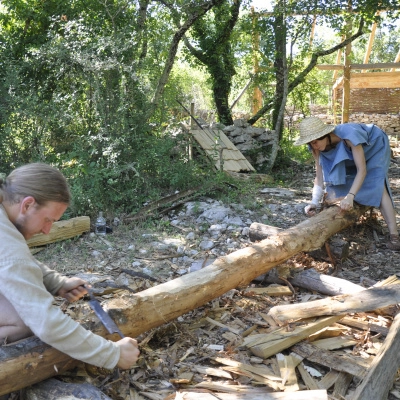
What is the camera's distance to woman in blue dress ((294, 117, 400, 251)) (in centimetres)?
482

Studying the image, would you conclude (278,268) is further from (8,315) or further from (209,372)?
(8,315)

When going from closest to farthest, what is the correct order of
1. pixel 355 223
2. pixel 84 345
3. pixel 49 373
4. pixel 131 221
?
pixel 84 345 → pixel 49 373 → pixel 355 223 → pixel 131 221

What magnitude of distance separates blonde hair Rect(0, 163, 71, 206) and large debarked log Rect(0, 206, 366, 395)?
0.72 metres

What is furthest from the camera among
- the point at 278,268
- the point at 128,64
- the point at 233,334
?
the point at 128,64

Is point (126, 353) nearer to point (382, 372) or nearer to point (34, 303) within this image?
point (34, 303)

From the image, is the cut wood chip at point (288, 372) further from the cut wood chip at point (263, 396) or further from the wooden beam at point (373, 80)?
the wooden beam at point (373, 80)

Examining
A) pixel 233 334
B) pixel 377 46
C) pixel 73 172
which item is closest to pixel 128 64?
pixel 73 172

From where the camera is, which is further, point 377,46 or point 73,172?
point 377,46

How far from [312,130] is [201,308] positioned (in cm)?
237

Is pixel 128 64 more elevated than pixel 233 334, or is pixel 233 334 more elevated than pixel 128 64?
pixel 128 64

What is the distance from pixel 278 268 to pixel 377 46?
2554 centimetres

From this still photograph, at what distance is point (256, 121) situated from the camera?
1259 cm

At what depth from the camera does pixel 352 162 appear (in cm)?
516

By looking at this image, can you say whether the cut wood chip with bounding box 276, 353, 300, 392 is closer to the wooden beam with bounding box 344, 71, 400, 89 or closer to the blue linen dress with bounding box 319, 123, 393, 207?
the blue linen dress with bounding box 319, 123, 393, 207
